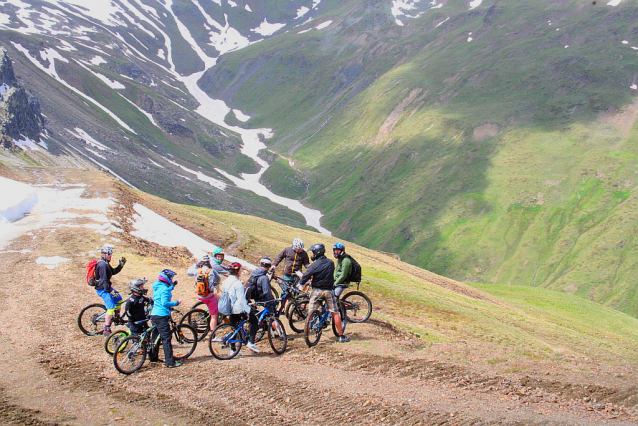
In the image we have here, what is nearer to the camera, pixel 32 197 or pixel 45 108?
pixel 32 197

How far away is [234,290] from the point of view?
1623 centimetres

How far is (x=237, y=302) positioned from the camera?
1614 cm

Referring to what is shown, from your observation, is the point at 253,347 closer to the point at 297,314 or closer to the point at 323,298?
the point at 323,298

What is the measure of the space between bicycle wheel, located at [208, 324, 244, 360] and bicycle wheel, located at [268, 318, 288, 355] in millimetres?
1138

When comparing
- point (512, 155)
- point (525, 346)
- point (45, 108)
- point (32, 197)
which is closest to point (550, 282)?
point (512, 155)

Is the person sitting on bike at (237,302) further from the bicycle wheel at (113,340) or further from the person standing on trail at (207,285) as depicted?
the bicycle wheel at (113,340)

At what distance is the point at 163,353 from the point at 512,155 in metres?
203

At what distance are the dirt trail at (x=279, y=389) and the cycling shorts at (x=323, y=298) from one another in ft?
5.56

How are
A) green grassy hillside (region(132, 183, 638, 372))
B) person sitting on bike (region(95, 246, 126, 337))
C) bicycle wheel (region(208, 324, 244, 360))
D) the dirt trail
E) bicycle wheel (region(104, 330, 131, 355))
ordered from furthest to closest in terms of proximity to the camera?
green grassy hillside (region(132, 183, 638, 372)), person sitting on bike (region(95, 246, 126, 337)), bicycle wheel (region(208, 324, 244, 360)), bicycle wheel (region(104, 330, 131, 355)), the dirt trail

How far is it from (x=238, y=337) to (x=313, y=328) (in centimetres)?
300

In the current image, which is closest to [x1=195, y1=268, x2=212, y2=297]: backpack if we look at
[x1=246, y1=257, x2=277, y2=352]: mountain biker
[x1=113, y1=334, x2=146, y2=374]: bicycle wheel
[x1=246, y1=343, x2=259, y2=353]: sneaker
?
[x1=246, y1=257, x2=277, y2=352]: mountain biker

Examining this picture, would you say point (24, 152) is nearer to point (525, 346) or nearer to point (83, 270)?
point (83, 270)

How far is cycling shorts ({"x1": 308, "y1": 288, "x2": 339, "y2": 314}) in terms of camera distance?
17.3 meters

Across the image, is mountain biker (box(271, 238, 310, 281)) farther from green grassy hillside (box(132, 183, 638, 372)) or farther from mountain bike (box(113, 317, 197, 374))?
mountain bike (box(113, 317, 197, 374))
